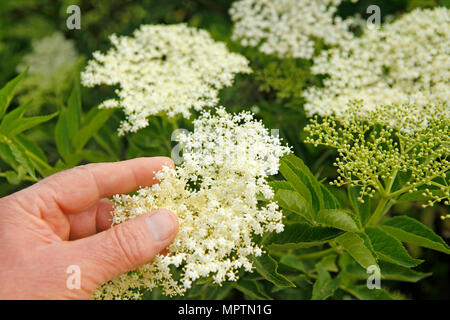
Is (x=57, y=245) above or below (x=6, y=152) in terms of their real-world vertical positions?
below

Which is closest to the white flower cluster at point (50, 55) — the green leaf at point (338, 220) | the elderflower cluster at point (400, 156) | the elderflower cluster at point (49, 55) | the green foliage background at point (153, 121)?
the elderflower cluster at point (49, 55)

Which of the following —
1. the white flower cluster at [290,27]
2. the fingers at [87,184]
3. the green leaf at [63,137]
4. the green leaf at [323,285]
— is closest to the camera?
the fingers at [87,184]

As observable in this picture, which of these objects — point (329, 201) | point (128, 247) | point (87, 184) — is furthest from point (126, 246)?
point (329, 201)

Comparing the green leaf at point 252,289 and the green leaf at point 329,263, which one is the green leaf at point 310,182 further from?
the green leaf at point 329,263

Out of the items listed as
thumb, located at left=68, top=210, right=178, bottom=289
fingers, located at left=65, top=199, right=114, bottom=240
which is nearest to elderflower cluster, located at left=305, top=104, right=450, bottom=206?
thumb, located at left=68, top=210, right=178, bottom=289

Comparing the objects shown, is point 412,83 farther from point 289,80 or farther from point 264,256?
point 264,256

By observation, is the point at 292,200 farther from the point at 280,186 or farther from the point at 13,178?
the point at 13,178

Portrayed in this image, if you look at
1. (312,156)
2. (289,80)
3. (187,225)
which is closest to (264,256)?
(187,225)
